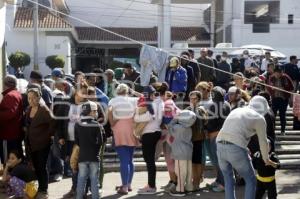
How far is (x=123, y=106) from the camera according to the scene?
359 inches

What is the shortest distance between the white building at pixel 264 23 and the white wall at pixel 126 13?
589 centimetres

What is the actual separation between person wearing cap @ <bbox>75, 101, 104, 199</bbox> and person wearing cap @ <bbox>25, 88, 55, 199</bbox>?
2.57ft

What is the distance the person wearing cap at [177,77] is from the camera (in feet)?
40.2

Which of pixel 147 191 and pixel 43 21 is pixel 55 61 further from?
pixel 147 191

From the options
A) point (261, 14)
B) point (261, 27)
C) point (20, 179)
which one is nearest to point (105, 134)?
point (20, 179)

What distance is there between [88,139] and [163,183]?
95.5 inches

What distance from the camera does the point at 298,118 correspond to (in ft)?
43.5

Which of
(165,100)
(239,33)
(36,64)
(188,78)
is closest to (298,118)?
(188,78)

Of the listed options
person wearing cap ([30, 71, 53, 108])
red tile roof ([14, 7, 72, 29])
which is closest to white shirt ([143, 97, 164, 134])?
person wearing cap ([30, 71, 53, 108])

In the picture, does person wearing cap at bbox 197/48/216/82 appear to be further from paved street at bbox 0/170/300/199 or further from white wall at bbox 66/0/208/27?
white wall at bbox 66/0/208/27

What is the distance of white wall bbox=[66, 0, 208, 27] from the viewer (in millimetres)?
39312

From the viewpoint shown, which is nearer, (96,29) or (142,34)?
(96,29)

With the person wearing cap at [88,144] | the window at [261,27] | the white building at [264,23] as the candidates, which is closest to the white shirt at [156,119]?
the person wearing cap at [88,144]

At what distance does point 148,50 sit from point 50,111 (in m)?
5.41
